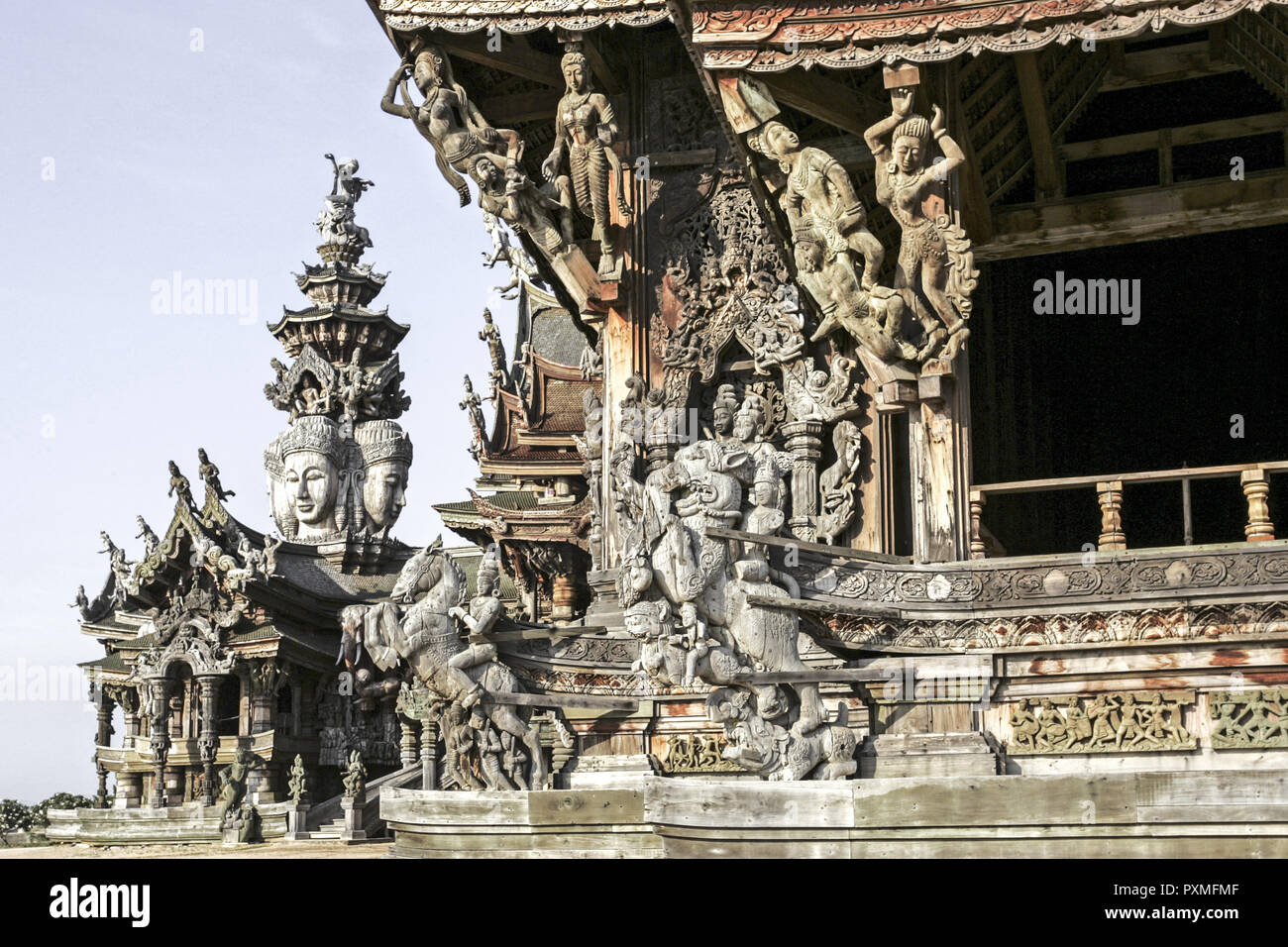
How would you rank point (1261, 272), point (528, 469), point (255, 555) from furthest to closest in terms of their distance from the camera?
point (255, 555) < point (528, 469) < point (1261, 272)

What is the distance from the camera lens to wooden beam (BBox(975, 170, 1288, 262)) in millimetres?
15508

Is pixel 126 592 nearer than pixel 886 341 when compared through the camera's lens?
No

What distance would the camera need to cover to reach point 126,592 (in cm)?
3253

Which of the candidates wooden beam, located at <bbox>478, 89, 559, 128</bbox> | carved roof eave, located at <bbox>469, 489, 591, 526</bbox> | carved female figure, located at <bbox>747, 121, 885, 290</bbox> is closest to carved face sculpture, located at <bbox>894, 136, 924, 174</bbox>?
carved female figure, located at <bbox>747, 121, 885, 290</bbox>

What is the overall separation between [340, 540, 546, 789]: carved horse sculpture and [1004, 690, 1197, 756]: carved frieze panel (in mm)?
4136

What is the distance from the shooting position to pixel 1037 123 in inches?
611

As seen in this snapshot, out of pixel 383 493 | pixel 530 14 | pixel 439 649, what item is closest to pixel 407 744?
pixel 439 649

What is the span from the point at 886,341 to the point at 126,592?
22689 millimetres

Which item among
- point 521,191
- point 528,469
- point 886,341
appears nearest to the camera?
point 886,341

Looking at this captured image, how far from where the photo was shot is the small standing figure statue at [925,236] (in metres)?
13.0

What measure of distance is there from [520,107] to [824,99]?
4.94m

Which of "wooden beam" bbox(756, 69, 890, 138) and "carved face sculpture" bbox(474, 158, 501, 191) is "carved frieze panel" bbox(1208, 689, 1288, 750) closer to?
"wooden beam" bbox(756, 69, 890, 138)
